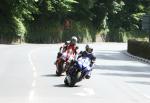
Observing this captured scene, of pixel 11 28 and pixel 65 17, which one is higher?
pixel 65 17

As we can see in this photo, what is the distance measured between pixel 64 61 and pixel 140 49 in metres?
21.7

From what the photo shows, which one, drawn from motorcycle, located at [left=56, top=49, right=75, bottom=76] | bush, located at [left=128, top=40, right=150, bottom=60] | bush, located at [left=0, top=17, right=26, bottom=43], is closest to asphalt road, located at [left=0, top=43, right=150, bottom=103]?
motorcycle, located at [left=56, top=49, right=75, bottom=76]

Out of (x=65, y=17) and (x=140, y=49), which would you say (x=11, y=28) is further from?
(x=140, y=49)

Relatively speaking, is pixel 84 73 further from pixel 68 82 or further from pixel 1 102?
pixel 1 102

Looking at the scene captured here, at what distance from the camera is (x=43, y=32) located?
81.3m

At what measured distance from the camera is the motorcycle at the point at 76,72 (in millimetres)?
22000

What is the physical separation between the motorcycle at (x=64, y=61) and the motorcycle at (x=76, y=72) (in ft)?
12.0

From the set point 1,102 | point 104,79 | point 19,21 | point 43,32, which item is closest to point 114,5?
point 43,32

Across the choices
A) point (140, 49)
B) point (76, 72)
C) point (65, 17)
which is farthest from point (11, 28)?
point (76, 72)

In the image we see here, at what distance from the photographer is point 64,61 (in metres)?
26.5

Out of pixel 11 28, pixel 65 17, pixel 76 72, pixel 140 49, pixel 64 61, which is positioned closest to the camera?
pixel 76 72

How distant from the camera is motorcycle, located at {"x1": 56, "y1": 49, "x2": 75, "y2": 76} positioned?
2633 centimetres

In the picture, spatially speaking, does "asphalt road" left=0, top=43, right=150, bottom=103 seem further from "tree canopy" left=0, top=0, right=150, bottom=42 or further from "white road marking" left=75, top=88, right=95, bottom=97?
"tree canopy" left=0, top=0, right=150, bottom=42

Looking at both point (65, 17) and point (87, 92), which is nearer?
point (87, 92)
